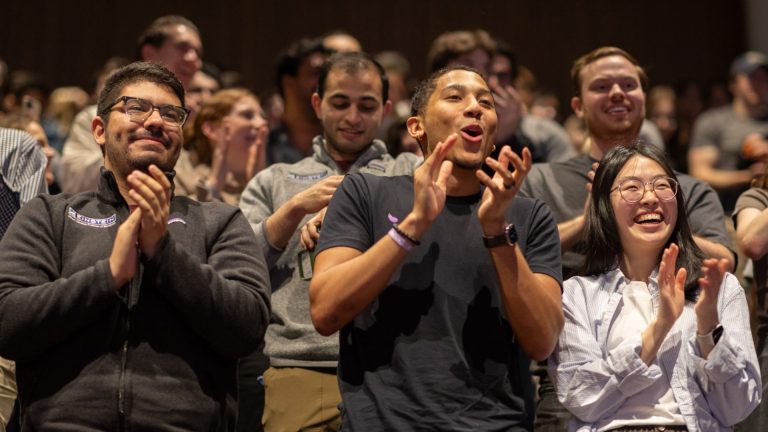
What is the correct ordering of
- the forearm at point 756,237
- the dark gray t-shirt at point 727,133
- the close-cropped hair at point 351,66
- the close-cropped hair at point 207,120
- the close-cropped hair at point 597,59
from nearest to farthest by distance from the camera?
the forearm at point 756,237, the close-cropped hair at point 351,66, the close-cropped hair at point 597,59, the close-cropped hair at point 207,120, the dark gray t-shirt at point 727,133

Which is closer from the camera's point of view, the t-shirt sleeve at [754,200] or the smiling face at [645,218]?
the smiling face at [645,218]

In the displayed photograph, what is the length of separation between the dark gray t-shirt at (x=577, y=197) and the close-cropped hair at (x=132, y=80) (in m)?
1.39

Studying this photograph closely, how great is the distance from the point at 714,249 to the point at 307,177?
53.5 inches

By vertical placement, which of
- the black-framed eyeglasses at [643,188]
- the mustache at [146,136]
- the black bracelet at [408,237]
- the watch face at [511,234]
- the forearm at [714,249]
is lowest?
the forearm at [714,249]

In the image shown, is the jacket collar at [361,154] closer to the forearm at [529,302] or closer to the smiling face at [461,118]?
the smiling face at [461,118]

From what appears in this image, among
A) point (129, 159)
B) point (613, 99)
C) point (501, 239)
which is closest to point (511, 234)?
point (501, 239)

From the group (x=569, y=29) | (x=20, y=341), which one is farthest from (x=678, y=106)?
(x=20, y=341)

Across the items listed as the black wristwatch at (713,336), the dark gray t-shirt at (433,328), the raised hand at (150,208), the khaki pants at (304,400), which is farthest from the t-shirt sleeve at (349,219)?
the black wristwatch at (713,336)

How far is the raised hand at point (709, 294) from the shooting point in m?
2.76

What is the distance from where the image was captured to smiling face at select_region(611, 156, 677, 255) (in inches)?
123

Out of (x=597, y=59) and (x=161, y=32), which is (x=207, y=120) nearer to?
(x=161, y=32)

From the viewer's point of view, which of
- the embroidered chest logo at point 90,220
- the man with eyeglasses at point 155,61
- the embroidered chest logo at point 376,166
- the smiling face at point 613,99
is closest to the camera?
the embroidered chest logo at point 90,220

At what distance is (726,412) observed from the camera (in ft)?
9.49

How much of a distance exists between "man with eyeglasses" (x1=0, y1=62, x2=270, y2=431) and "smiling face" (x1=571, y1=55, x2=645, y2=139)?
5.38 ft
